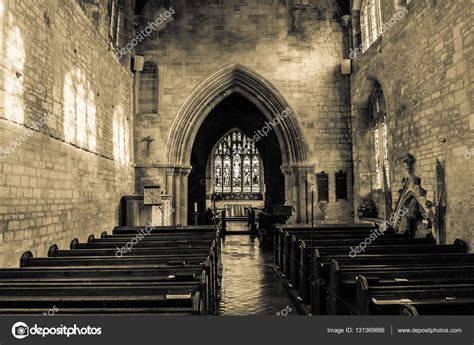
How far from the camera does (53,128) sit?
7328mm

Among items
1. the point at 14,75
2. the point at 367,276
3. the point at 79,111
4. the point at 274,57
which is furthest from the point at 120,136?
the point at 367,276

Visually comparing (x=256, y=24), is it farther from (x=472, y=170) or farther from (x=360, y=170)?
(x=472, y=170)

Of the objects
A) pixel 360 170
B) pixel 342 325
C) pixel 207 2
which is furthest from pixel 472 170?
pixel 207 2

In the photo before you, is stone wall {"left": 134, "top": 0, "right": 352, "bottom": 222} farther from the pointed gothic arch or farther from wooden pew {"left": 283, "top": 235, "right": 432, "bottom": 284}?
wooden pew {"left": 283, "top": 235, "right": 432, "bottom": 284}

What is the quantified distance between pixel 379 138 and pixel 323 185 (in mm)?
2417

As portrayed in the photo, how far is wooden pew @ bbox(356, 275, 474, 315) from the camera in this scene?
11.0 ft

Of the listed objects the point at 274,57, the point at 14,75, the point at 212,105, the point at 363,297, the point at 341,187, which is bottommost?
the point at 363,297

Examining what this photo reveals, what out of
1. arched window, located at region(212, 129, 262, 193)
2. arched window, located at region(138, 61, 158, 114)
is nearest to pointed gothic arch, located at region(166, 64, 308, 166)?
arched window, located at region(138, 61, 158, 114)

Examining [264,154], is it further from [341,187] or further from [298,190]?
[341,187]

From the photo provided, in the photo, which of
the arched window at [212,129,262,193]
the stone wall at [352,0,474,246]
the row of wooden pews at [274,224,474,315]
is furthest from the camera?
the arched window at [212,129,262,193]

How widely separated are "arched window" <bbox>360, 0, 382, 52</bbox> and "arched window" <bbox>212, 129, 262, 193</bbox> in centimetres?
1357

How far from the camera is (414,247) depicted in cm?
642

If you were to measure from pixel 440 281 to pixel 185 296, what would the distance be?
2.71 metres

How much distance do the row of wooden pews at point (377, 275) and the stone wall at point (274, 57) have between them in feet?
17.8
